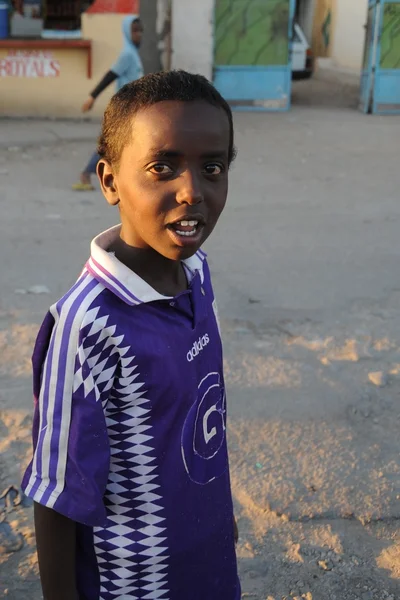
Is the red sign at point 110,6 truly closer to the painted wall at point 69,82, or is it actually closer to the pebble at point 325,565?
the painted wall at point 69,82

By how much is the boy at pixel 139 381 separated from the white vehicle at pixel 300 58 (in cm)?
1731

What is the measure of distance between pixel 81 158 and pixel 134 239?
302 inches

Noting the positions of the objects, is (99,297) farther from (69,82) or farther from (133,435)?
(69,82)

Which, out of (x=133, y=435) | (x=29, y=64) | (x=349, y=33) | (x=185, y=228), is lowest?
(x=349, y=33)

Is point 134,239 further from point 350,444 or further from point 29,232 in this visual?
point 29,232

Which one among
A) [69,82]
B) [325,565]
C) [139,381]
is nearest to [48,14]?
[69,82]

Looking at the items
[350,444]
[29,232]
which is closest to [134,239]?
[350,444]

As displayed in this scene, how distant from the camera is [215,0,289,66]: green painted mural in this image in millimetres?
12375

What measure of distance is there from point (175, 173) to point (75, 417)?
1.38ft

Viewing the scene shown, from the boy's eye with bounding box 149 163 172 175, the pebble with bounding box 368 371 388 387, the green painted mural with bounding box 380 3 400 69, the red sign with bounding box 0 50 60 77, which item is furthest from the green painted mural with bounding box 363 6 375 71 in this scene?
the boy's eye with bounding box 149 163 172 175

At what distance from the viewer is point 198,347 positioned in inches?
52.2

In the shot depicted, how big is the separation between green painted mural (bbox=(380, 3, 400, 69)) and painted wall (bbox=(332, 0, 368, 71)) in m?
5.86

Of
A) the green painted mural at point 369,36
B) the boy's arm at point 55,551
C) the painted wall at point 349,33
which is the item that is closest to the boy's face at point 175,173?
the boy's arm at point 55,551

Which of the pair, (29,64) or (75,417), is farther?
(29,64)
